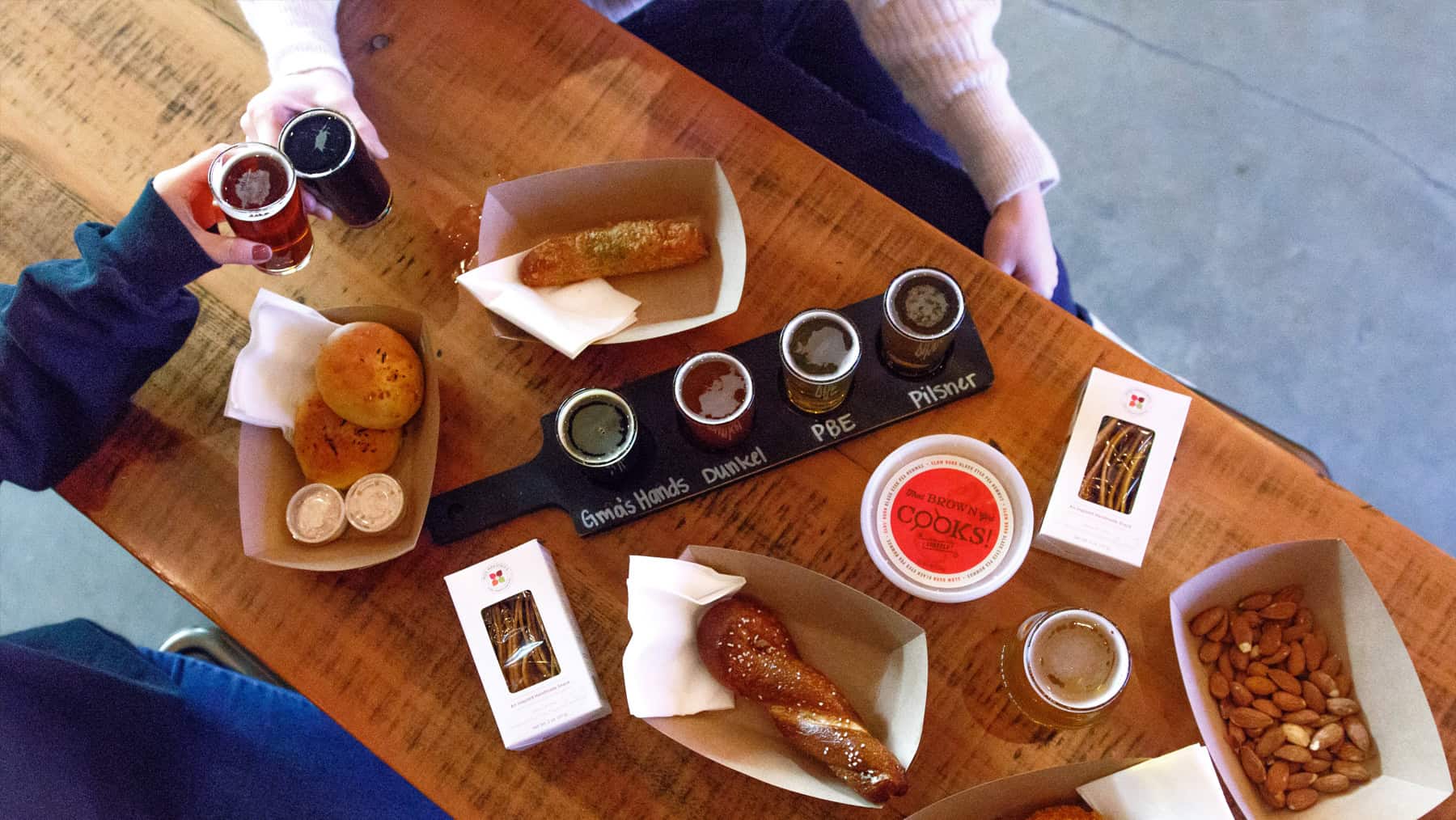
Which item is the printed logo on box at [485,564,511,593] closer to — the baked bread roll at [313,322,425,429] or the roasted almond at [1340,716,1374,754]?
the baked bread roll at [313,322,425,429]

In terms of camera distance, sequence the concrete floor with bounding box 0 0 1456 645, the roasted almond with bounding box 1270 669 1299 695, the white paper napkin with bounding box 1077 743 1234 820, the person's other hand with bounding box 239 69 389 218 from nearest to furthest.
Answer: the white paper napkin with bounding box 1077 743 1234 820, the roasted almond with bounding box 1270 669 1299 695, the person's other hand with bounding box 239 69 389 218, the concrete floor with bounding box 0 0 1456 645

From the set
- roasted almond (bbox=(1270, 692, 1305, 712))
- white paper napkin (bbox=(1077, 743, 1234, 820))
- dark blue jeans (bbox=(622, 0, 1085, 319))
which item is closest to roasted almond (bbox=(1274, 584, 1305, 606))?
roasted almond (bbox=(1270, 692, 1305, 712))

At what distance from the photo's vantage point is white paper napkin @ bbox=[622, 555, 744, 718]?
99 cm

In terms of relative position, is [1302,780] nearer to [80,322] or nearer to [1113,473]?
[1113,473]

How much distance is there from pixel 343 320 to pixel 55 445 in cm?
39

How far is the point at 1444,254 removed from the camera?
224cm

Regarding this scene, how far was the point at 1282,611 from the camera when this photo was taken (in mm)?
1039

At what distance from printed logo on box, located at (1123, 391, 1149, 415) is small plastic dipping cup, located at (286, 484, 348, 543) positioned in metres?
0.99

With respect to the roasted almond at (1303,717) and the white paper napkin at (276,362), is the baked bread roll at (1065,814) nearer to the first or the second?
the roasted almond at (1303,717)

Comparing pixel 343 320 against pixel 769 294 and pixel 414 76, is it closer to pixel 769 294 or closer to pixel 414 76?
pixel 414 76

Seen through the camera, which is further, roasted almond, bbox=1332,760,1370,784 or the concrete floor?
the concrete floor

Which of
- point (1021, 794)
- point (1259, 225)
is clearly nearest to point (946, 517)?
point (1021, 794)

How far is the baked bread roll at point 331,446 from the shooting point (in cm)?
115

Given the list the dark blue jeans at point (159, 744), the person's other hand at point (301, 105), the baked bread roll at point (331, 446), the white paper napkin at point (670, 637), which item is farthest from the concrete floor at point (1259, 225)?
the white paper napkin at point (670, 637)
